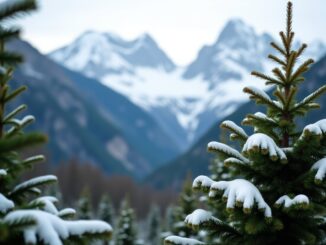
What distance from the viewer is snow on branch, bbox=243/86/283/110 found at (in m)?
7.32

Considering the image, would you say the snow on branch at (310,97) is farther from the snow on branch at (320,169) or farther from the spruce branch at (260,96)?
the snow on branch at (320,169)

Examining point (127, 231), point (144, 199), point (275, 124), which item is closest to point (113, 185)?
point (144, 199)

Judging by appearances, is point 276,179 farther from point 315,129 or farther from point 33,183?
point 33,183

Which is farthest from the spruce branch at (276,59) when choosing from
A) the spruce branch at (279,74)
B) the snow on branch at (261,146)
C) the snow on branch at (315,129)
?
the snow on branch at (261,146)

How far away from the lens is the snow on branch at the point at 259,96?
7324 millimetres

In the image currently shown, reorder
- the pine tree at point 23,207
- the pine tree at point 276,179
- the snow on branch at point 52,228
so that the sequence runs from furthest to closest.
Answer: the pine tree at point 276,179 → the snow on branch at point 52,228 → the pine tree at point 23,207

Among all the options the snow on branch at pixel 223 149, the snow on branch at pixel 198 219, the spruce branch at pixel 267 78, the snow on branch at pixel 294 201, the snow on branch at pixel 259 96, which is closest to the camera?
the snow on branch at pixel 294 201

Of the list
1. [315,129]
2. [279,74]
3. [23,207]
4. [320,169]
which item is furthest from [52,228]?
[279,74]

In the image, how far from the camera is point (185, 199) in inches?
1000

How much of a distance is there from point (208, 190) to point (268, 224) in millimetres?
941

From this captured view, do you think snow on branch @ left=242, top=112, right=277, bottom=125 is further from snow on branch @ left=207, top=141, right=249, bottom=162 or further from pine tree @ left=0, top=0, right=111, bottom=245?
pine tree @ left=0, top=0, right=111, bottom=245

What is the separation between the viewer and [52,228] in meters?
4.08

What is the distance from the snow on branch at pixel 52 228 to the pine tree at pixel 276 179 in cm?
256

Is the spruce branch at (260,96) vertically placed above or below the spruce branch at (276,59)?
below
